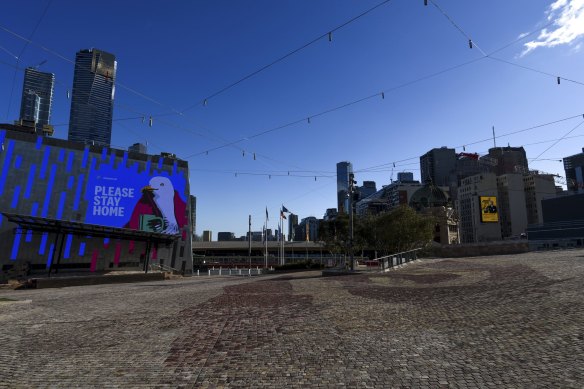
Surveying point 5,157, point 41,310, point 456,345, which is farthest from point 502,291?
point 5,157

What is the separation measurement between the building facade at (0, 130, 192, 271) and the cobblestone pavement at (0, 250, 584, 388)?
2670 cm

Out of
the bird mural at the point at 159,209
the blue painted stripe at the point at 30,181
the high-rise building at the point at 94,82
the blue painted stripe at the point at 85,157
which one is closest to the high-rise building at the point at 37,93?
the high-rise building at the point at 94,82

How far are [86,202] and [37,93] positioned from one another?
17742 millimetres

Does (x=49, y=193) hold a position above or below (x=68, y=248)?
above

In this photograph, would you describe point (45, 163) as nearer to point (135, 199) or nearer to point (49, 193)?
point (49, 193)

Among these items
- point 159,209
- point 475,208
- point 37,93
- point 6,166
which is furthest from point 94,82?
point 475,208

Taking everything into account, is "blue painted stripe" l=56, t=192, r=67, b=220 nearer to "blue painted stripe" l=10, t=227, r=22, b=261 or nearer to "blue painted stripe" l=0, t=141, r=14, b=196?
"blue painted stripe" l=10, t=227, r=22, b=261

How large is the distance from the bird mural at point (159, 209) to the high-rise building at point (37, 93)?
14583 mm

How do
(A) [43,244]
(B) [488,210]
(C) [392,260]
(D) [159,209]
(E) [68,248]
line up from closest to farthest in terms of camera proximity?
(C) [392,260] → (A) [43,244] → (E) [68,248] → (D) [159,209] → (B) [488,210]

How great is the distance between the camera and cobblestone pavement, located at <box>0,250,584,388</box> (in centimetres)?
653

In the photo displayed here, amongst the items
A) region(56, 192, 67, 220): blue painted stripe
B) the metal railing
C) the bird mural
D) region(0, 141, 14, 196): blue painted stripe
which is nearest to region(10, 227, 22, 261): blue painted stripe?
region(56, 192, 67, 220): blue painted stripe

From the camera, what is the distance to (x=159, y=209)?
164 feet

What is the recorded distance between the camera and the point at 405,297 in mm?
15211

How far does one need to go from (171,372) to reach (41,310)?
11531 mm
